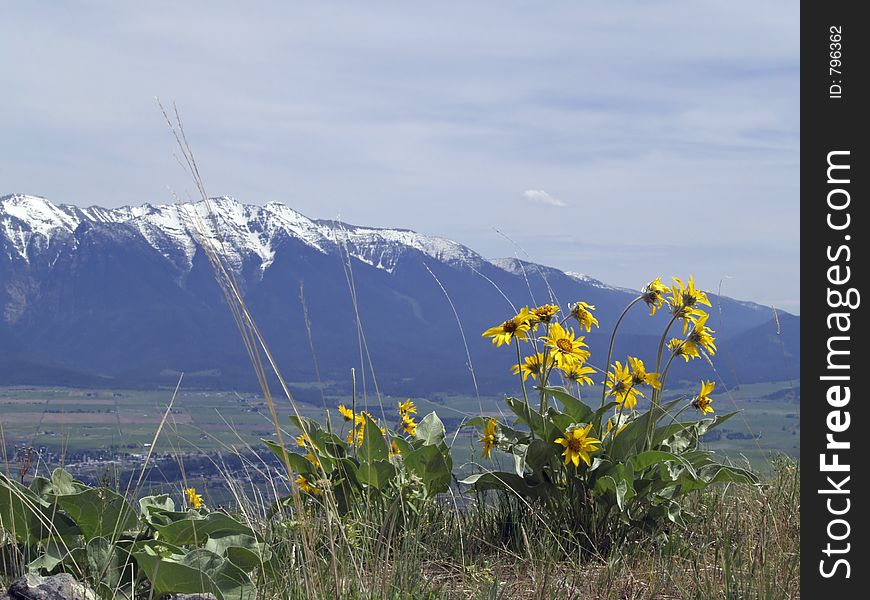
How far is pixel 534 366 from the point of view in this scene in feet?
11.3

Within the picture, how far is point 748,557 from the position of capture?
121 inches

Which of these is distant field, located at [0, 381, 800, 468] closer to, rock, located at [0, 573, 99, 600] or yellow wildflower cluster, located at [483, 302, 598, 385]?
yellow wildflower cluster, located at [483, 302, 598, 385]

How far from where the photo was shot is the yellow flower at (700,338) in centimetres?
343

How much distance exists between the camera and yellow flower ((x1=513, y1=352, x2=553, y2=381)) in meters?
3.43

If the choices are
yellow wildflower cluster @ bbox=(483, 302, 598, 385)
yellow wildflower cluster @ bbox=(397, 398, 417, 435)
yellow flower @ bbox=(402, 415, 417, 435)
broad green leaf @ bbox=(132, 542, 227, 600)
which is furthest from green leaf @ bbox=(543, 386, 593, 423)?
broad green leaf @ bbox=(132, 542, 227, 600)

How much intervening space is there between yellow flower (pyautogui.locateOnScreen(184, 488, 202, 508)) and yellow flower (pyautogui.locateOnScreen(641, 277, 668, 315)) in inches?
88.9

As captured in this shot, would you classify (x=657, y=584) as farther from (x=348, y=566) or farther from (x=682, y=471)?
(x=348, y=566)

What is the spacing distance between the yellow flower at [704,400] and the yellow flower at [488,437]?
2.69ft

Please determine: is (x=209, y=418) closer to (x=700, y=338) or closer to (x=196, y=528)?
(x=700, y=338)

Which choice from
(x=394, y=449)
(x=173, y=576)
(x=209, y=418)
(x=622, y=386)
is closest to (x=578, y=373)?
(x=622, y=386)

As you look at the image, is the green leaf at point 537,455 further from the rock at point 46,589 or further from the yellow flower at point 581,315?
the rock at point 46,589

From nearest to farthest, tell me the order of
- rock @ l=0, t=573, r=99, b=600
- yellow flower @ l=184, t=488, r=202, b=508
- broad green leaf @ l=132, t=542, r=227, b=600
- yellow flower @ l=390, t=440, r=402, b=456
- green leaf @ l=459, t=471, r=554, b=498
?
rock @ l=0, t=573, r=99, b=600, broad green leaf @ l=132, t=542, r=227, b=600, green leaf @ l=459, t=471, r=554, b=498, yellow flower @ l=390, t=440, r=402, b=456, yellow flower @ l=184, t=488, r=202, b=508

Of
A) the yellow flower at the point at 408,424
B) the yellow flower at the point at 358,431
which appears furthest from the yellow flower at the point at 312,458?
the yellow flower at the point at 408,424
